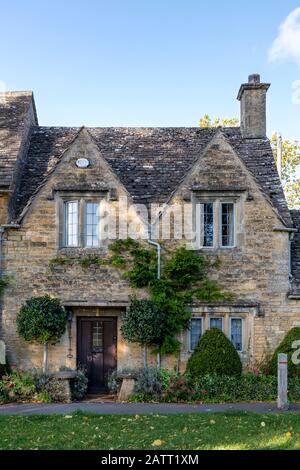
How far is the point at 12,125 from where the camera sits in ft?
68.7

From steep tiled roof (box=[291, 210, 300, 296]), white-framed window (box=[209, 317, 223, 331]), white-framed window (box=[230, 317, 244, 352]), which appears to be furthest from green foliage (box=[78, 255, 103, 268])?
steep tiled roof (box=[291, 210, 300, 296])

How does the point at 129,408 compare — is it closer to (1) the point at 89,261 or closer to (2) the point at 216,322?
(2) the point at 216,322

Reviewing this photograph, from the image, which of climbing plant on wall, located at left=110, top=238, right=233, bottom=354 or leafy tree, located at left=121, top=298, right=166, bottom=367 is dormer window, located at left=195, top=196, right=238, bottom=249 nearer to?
climbing plant on wall, located at left=110, top=238, right=233, bottom=354

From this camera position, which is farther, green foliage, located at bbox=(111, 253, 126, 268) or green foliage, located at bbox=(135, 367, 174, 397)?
green foliage, located at bbox=(111, 253, 126, 268)

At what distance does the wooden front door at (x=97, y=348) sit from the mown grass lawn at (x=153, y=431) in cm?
533

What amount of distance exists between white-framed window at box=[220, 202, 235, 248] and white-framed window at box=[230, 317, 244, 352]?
7.83 feet

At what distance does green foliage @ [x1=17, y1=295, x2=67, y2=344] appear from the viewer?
1764cm

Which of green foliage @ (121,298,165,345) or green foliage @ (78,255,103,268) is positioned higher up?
green foliage @ (78,255,103,268)

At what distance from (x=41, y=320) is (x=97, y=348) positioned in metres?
2.26

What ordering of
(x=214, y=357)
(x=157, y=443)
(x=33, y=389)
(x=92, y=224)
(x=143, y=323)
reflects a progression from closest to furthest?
1. (x=157, y=443)
2. (x=33, y=389)
3. (x=214, y=357)
4. (x=143, y=323)
5. (x=92, y=224)

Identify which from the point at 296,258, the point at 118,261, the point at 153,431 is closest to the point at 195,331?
the point at 118,261

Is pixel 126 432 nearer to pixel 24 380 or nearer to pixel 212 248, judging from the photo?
pixel 24 380
